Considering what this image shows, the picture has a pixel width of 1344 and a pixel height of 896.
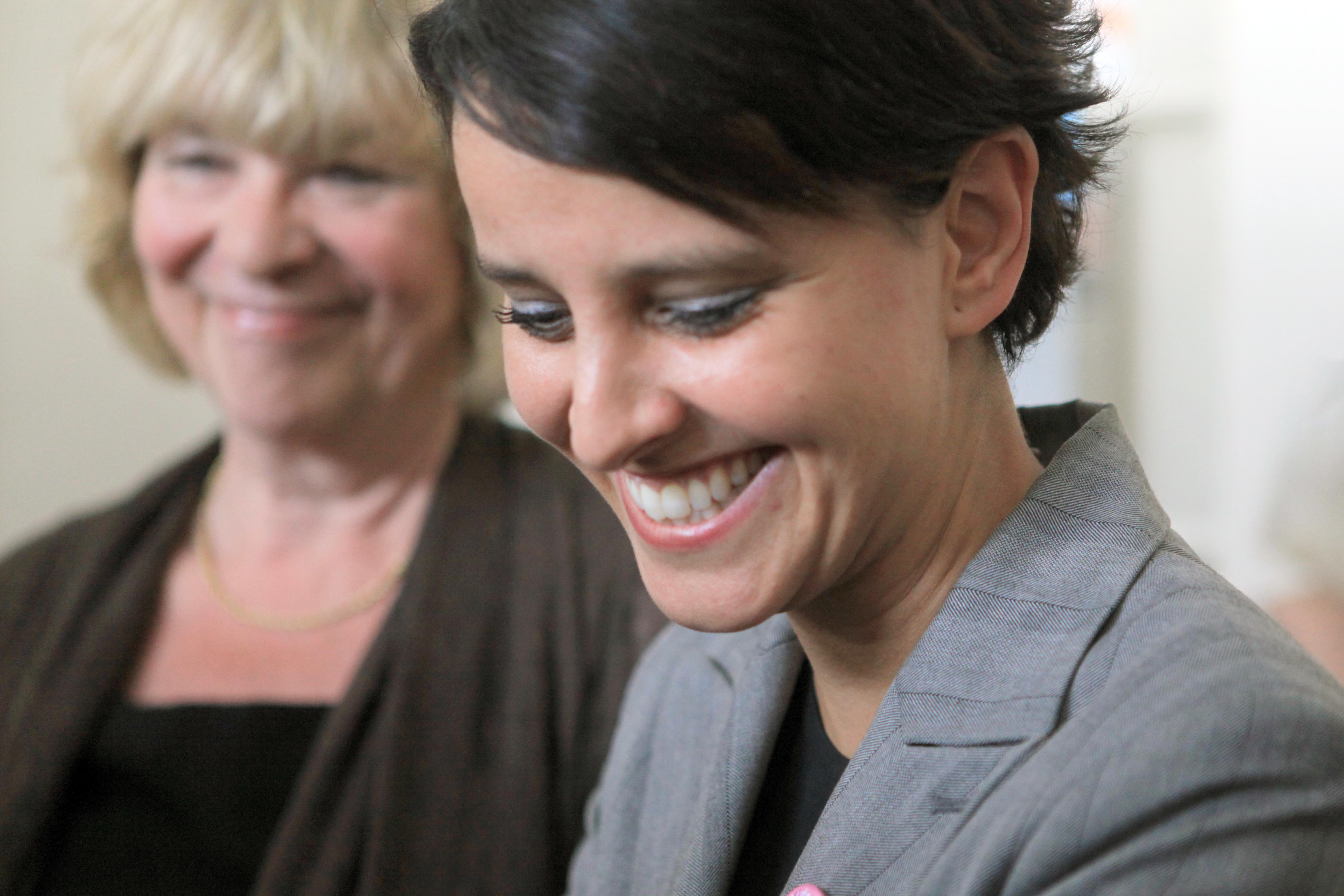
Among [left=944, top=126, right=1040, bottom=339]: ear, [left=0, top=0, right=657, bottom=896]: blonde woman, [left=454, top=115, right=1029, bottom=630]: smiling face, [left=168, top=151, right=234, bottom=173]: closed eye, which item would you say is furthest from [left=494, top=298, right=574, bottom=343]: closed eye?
[left=168, top=151, right=234, bottom=173]: closed eye

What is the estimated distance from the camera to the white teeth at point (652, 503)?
78 cm

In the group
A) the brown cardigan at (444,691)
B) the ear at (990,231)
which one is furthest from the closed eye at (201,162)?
the ear at (990,231)

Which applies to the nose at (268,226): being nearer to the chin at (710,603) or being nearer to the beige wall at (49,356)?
the chin at (710,603)

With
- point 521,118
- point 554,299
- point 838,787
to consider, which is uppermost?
point 521,118

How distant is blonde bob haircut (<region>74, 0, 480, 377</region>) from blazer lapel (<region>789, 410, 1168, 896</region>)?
859 millimetres

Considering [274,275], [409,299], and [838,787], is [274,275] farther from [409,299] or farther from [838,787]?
[838,787]

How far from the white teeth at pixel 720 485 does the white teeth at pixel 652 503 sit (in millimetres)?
36

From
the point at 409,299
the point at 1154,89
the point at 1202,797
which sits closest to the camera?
the point at 1202,797

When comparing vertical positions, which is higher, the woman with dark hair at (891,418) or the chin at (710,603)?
the woman with dark hair at (891,418)

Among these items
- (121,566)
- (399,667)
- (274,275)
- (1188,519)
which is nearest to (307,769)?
(399,667)

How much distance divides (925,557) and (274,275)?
939 millimetres

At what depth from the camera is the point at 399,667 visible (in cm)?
147

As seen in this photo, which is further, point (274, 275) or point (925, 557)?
point (274, 275)

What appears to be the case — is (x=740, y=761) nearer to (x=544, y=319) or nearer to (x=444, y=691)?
(x=544, y=319)
